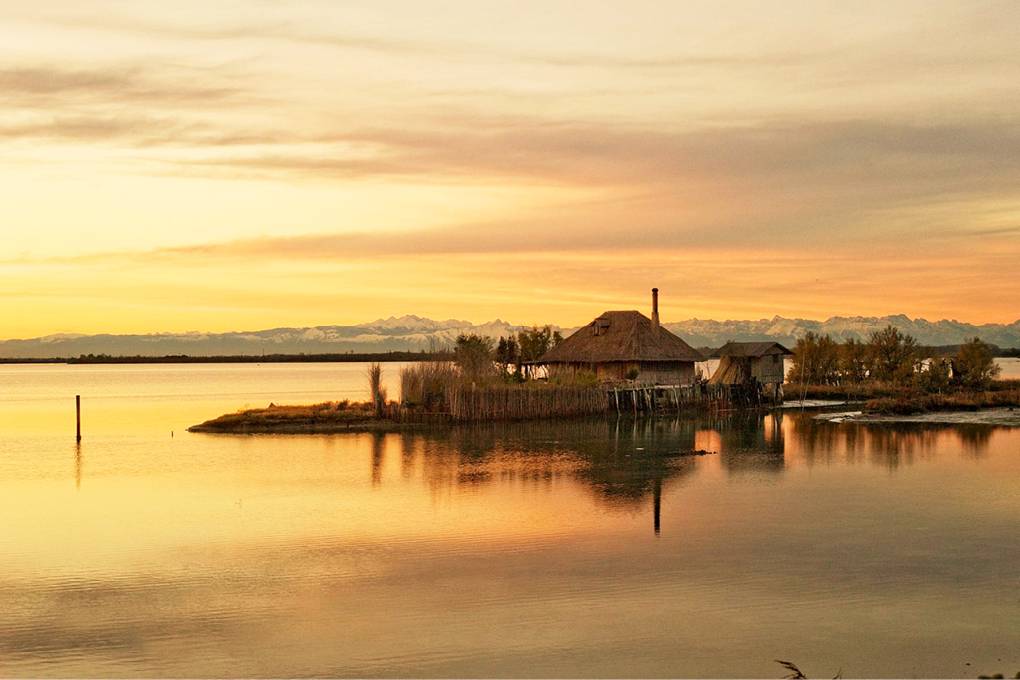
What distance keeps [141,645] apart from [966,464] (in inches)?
998

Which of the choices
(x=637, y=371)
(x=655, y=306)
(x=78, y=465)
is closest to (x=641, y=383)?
(x=637, y=371)

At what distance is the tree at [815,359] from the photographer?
214ft

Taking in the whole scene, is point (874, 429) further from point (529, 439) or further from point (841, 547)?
point (841, 547)

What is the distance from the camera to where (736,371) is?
188 ft

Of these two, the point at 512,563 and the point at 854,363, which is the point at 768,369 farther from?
the point at 512,563

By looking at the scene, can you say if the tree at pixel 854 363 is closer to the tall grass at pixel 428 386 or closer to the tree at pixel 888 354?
the tree at pixel 888 354

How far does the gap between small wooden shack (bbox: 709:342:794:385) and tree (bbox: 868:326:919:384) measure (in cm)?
877

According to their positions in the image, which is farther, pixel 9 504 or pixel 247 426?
pixel 247 426

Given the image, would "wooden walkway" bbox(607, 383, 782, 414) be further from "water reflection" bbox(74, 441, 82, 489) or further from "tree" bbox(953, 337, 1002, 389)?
"water reflection" bbox(74, 441, 82, 489)

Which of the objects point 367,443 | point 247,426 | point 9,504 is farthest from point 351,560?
point 247,426

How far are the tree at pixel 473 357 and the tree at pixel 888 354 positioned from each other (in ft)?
77.5

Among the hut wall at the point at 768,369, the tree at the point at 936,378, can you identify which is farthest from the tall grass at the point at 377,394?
the tree at the point at 936,378

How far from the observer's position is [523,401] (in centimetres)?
4516

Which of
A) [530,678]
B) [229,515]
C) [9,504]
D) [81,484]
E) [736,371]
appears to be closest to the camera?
[530,678]
